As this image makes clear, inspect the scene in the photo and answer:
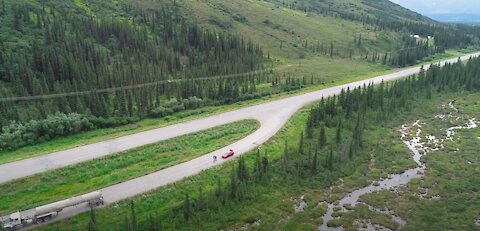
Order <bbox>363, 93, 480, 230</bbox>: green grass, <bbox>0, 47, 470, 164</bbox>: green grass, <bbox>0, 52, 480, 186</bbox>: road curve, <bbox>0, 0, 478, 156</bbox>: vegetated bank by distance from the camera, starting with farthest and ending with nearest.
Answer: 1. <bbox>0, 0, 478, 156</bbox>: vegetated bank
2. <bbox>0, 47, 470, 164</bbox>: green grass
3. <bbox>0, 52, 480, 186</bbox>: road curve
4. <bbox>363, 93, 480, 230</bbox>: green grass

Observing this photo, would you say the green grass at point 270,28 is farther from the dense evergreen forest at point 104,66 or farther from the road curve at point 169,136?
the road curve at point 169,136

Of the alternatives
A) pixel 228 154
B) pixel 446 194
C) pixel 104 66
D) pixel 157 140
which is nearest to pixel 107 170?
pixel 157 140

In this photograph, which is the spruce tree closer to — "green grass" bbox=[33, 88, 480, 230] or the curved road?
"green grass" bbox=[33, 88, 480, 230]

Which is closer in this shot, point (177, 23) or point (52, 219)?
point (52, 219)

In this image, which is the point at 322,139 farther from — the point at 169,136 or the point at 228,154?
the point at 169,136

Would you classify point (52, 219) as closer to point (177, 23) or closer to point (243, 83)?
point (243, 83)

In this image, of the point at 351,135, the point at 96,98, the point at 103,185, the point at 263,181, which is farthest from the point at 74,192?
the point at 351,135

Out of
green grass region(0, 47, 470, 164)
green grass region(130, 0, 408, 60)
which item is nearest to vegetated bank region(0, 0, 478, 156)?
green grass region(130, 0, 408, 60)
